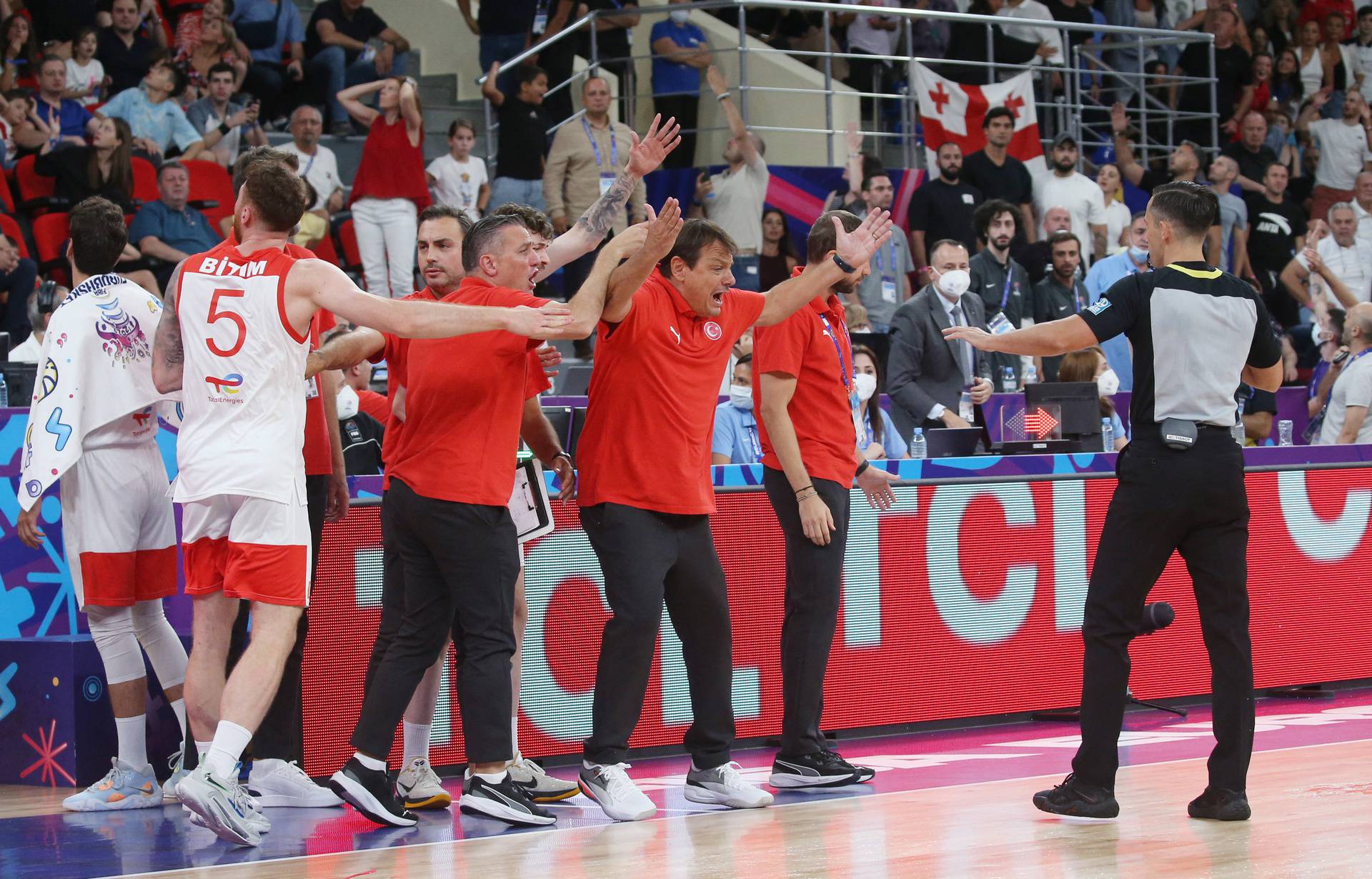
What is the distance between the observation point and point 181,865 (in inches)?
191

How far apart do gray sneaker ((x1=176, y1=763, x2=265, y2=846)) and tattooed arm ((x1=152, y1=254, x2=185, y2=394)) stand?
1.30m

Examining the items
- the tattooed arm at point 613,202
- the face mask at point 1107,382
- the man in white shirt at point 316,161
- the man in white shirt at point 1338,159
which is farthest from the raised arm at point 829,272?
the man in white shirt at point 1338,159

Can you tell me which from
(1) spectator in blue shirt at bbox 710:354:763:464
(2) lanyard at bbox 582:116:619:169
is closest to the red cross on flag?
(2) lanyard at bbox 582:116:619:169

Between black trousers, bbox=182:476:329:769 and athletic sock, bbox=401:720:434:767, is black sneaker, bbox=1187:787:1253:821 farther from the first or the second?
black trousers, bbox=182:476:329:769

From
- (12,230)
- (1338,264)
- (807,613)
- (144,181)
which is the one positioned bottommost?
(807,613)

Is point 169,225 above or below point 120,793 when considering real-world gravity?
above

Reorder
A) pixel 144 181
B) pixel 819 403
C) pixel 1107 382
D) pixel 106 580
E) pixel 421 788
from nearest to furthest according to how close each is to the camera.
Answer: pixel 421 788
pixel 106 580
pixel 819 403
pixel 1107 382
pixel 144 181

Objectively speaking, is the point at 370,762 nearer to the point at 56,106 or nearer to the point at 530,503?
the point at 530,503

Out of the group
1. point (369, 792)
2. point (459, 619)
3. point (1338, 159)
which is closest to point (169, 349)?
point (459, 619)

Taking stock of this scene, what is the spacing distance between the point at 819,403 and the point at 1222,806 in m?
2.02

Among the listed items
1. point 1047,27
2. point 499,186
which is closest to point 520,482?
point 499,186

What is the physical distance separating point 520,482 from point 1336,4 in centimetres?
1698

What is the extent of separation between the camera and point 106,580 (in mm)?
5938

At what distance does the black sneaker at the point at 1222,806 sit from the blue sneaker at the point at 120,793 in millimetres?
3605
